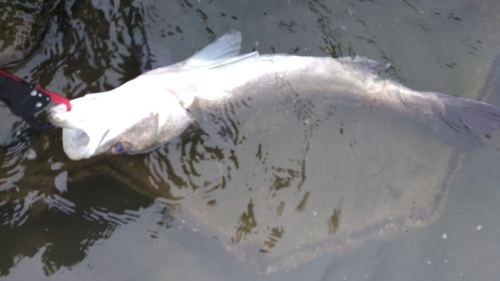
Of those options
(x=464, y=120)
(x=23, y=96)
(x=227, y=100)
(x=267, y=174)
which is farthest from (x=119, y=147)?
(x=464, y=120)

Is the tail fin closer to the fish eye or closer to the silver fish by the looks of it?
the silver fish

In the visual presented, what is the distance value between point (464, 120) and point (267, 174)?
74.8 inches

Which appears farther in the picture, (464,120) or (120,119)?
(464,120)

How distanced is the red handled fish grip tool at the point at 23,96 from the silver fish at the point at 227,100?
0.36ft

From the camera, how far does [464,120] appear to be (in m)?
3.34

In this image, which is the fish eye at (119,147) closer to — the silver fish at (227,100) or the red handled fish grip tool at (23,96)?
the silver fish at (227,100)

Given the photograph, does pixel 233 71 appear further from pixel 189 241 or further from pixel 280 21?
pixel 189 241

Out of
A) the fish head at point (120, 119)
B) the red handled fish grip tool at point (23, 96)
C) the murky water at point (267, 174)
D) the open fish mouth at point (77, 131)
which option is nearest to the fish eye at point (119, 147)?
the fish head at point (120, 119)

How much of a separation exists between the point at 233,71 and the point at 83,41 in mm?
1402

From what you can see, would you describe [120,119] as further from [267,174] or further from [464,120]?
[464,120]

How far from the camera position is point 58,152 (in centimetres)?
325

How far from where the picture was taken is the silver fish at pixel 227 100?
261 centimetres

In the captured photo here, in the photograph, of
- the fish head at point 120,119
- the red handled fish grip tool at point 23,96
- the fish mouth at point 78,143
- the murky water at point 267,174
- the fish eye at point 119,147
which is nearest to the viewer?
the red handled fish grip tool at point 23,96

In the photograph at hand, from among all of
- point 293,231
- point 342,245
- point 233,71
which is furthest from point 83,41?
point 342,245
